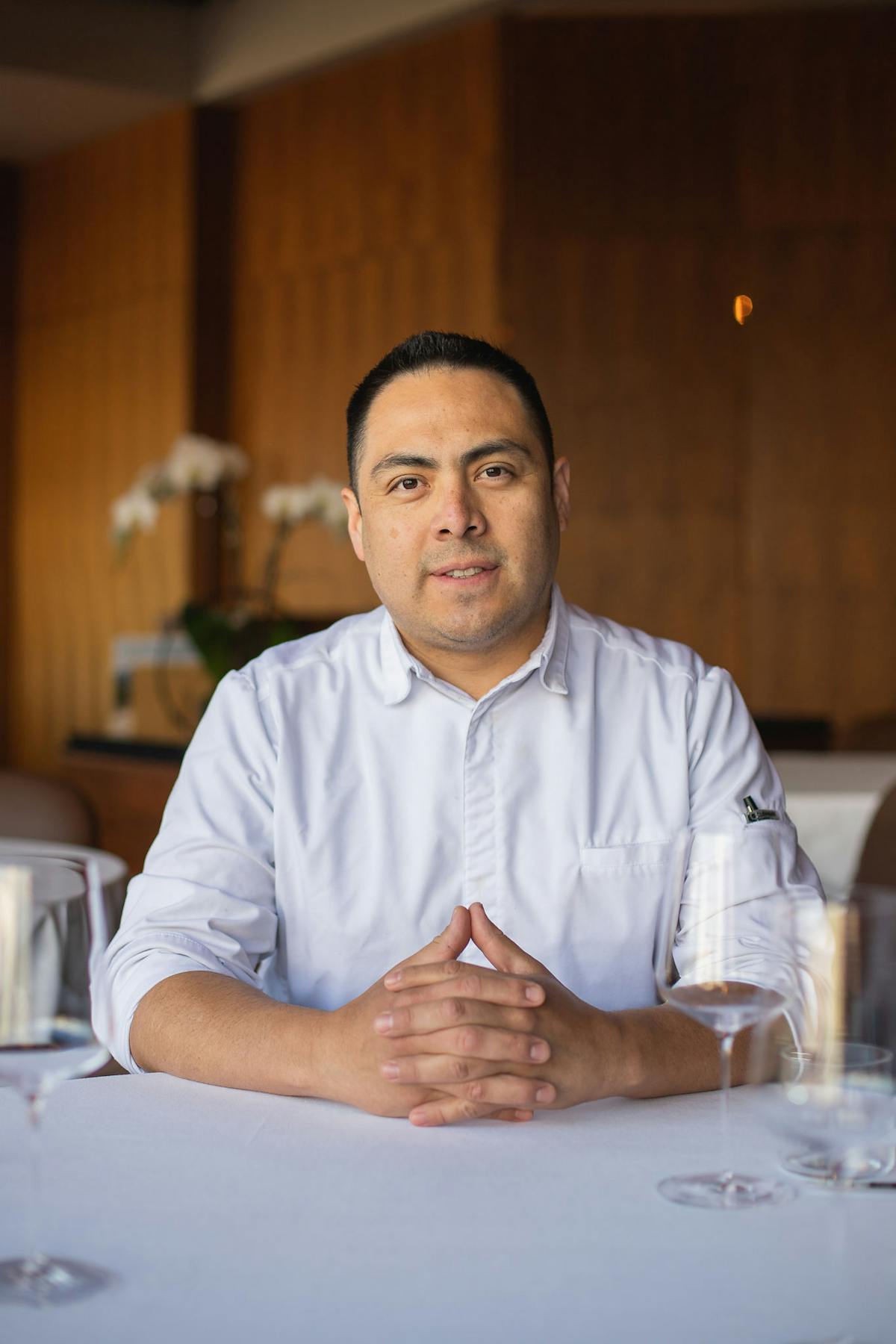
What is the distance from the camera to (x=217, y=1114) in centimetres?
108

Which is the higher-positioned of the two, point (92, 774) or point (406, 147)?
point (406, 147)

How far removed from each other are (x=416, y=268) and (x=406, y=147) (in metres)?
0.51

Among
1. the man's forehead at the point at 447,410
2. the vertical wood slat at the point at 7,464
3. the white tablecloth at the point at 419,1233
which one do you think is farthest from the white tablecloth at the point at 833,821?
the vertical wood slat at the point at 7,464

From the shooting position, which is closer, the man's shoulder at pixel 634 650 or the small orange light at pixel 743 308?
the man's shoulder at pixel 634 650

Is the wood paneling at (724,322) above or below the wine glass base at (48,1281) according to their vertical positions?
above

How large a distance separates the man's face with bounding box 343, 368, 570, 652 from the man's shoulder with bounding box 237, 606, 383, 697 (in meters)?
0.10

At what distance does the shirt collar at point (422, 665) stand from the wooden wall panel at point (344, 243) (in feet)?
14.8

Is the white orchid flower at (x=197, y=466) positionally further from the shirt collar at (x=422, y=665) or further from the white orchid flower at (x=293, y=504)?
the shirt collar at (x=422, y=665)

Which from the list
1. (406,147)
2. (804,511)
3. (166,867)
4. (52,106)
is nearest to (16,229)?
(52,106)

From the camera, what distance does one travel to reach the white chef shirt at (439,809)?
1546 mm

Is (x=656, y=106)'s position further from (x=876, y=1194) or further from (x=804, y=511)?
(x=876, y=1194)

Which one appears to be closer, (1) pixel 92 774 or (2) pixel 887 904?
(2) pixel 887 904

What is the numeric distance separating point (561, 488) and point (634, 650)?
0.21 metres

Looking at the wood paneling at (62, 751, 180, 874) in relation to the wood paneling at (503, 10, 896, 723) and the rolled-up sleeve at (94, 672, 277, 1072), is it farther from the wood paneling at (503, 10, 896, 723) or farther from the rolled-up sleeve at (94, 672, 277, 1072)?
the wood paneling at (503, 10, 896, 723)
